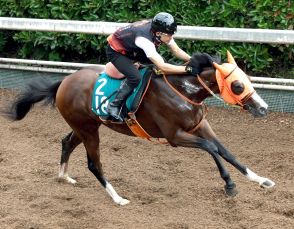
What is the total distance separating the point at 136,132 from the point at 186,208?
3.27 feet

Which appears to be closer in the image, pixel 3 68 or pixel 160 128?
pixel 160 128

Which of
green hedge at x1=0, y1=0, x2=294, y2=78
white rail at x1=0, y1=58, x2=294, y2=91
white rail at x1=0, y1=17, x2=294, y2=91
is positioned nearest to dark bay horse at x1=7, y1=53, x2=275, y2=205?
white rail at x1=0, y1=17, x2=294, y2=91

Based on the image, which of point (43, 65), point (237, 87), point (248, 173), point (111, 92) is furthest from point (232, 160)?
point (43, 65)

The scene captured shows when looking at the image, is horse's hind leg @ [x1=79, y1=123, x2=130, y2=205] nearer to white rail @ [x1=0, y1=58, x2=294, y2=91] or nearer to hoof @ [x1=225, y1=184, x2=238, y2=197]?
hoof @ [x1=225, y1=184, x2=238, y2=197]

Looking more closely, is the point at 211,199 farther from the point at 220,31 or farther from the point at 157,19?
the point at 220,31

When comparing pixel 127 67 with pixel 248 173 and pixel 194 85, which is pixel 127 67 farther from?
pixel 248 173

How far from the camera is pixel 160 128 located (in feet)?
22.4

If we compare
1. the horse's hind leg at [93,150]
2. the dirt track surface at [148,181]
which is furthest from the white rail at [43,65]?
the horse's hind leg at [93,150]

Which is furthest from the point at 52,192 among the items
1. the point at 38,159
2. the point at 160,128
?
the point at 160,128

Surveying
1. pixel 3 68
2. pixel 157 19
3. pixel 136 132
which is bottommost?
pixel 3 68

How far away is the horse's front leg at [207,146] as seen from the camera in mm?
6430

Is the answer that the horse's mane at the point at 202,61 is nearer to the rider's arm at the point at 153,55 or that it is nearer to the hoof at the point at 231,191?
the rider's arm at the point at 153,55

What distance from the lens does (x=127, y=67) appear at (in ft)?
22.3

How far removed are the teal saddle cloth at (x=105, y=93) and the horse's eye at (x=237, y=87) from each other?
1.06 metres
